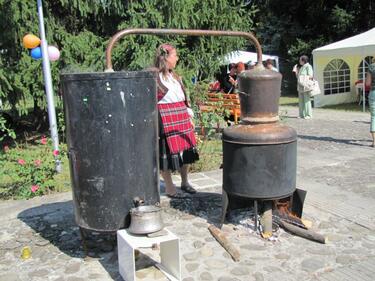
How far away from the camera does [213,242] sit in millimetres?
4234

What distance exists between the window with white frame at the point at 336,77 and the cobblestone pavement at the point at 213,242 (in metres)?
11.4

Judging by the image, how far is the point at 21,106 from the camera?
9.83 metres

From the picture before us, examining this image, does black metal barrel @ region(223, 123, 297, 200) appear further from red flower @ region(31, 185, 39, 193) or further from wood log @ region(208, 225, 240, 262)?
red flower @ region(31, 185, 39, 193)

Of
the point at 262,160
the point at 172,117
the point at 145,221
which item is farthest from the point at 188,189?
the point at 145,221

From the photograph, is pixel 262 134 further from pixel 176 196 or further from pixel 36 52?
pixel 36 52

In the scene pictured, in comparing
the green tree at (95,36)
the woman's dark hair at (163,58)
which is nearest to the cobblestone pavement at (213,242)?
the woman's dark hair at (163,58)

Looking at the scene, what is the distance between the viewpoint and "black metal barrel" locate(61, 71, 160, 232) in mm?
3496

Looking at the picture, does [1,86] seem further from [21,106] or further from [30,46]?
[30,46]

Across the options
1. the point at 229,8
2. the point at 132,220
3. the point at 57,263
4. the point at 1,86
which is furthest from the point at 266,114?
the point at 229,8

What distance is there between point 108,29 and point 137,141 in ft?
26.0

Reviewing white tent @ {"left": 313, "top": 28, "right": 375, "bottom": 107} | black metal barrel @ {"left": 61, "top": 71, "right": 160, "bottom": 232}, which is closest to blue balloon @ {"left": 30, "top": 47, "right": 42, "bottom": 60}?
black metal barrel @ {"left": 61, "top": 71, "right": 160, "bottom": 232}

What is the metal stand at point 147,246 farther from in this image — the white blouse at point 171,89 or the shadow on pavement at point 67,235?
the white blouse at point 171,89

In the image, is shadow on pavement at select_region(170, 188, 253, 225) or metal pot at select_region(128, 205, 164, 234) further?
shadow on pavement at select_region(170, 188, 253, 225)

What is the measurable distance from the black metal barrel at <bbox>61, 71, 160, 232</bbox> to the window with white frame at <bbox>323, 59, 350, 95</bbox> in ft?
48.5
